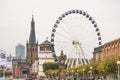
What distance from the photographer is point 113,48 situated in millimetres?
136500

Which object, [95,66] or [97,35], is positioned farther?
[97,35]

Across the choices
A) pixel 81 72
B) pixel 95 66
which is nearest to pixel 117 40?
pixel 81 72

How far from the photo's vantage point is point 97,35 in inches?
4717

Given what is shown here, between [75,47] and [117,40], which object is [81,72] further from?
[117,40]

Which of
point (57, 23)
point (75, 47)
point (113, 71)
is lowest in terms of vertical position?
point (113, 71)

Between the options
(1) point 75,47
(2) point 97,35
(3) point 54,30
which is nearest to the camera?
(1) point 75,47

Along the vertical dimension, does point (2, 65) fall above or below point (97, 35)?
below

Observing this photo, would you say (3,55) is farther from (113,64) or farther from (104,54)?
(104,54)

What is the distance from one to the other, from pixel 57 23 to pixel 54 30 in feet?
18.1

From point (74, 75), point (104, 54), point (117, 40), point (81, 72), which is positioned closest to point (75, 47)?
point (81, 72)

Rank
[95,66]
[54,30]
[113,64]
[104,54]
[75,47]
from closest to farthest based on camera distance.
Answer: [113,64] < [95,66] < [75,47] < [54,30] < [104,54]

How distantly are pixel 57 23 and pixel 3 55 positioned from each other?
5144 centimetres

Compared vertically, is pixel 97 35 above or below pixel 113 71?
above

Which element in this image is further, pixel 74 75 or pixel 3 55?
pixel 74 75
